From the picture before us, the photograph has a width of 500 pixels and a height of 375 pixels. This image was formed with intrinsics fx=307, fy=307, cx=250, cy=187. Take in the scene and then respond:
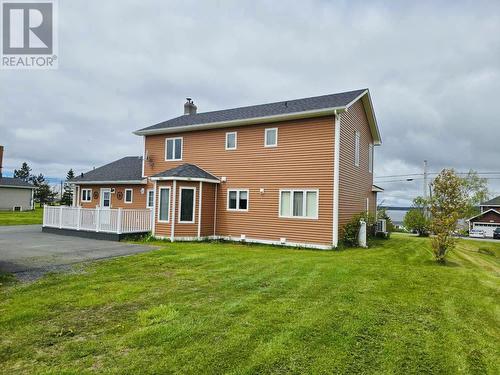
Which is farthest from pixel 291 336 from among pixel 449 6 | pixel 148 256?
pixel 449 6

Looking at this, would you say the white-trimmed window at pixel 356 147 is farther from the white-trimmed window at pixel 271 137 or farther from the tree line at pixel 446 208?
the tree line at pixel 446 208

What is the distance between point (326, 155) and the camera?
13.6 m

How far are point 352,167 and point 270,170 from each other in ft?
14.0

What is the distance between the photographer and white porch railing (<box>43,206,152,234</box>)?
15.1 meters

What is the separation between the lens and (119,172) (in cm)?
2152

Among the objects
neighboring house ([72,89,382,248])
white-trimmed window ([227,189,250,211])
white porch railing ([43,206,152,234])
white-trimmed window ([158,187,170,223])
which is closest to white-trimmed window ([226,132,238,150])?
neighboring house ([72,89,382,248])

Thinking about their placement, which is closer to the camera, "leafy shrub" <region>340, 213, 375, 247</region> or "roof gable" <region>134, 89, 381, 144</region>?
"roof gable" <region>134, 89, 381, 144</region>

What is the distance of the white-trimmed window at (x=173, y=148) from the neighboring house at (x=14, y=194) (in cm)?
3377

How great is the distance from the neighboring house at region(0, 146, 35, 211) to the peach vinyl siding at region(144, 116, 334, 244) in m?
35.9

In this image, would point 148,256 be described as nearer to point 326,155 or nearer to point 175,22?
point 326,155

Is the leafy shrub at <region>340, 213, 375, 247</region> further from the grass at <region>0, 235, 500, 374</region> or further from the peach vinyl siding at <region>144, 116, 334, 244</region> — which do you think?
the grass at <region>0, 235, 500, 374</region>

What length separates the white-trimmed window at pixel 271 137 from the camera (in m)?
15.0

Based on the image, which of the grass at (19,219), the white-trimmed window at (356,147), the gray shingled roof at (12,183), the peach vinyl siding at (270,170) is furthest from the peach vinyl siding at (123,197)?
the gray shingled roof at (12,183)

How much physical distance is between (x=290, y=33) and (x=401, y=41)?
5.79 metres
